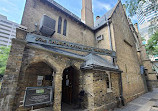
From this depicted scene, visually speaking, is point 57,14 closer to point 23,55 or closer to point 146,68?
point 23,55

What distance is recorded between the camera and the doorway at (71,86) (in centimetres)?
711

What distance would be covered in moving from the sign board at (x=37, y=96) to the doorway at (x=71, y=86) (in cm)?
276

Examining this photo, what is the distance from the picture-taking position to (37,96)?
14.6 feet

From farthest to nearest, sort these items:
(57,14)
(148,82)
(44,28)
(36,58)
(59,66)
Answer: (148,82) → (57,14) → (44,28) → (59,66) → (36,58)

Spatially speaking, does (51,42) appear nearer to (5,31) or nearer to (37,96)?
(37,96)

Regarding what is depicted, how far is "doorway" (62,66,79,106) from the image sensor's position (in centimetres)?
711

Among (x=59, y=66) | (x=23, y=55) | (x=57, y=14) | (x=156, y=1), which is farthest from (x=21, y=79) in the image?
(x=156, y=1)

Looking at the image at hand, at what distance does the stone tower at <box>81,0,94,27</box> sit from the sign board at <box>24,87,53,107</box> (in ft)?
37.5

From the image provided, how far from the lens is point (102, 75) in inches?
265

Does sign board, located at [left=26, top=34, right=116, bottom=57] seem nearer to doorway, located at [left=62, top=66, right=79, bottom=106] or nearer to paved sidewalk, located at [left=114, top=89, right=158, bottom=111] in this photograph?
doorway, located at [left=62, top=66, right=79, bottom=106]

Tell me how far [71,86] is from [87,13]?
12.0 meters

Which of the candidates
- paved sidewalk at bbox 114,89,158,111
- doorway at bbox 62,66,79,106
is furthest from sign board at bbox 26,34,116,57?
paved sidewalk at bbox 114,89,158,111

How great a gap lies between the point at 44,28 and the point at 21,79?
13.6ft

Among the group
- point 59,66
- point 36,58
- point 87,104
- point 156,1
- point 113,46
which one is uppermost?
point 156,1
